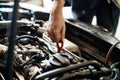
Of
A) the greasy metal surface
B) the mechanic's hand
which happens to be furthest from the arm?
the greasy metal surface

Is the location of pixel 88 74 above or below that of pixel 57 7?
below

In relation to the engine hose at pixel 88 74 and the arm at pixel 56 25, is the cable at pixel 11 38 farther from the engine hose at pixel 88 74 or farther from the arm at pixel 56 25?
the arm at pixel 56 25

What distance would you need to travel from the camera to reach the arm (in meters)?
1.17

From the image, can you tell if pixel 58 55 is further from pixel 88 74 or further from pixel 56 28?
pixel 56 28

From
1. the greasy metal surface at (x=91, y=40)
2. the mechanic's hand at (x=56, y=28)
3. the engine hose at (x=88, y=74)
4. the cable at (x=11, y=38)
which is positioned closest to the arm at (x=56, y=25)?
the mechanic's hand at (x=56, y=28)

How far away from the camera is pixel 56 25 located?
3.98ft

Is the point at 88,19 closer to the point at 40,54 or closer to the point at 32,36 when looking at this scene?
the point at 32,36

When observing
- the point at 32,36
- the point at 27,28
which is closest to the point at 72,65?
the point at 32,36

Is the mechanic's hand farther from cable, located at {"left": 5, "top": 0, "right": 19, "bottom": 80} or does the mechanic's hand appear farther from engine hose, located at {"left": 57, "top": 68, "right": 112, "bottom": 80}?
cable, located at {"left": 5, "top": 0, "right": 19, "bottom": 80}

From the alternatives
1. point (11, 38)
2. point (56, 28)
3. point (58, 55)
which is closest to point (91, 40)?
point (56, 28)

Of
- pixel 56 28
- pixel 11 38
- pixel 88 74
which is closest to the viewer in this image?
pixel 11 38

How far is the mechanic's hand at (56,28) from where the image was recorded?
1170 millimetres

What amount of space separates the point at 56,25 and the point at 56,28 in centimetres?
2

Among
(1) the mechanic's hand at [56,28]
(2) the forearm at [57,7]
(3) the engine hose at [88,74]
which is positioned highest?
(2) the forearm at [57,7]
